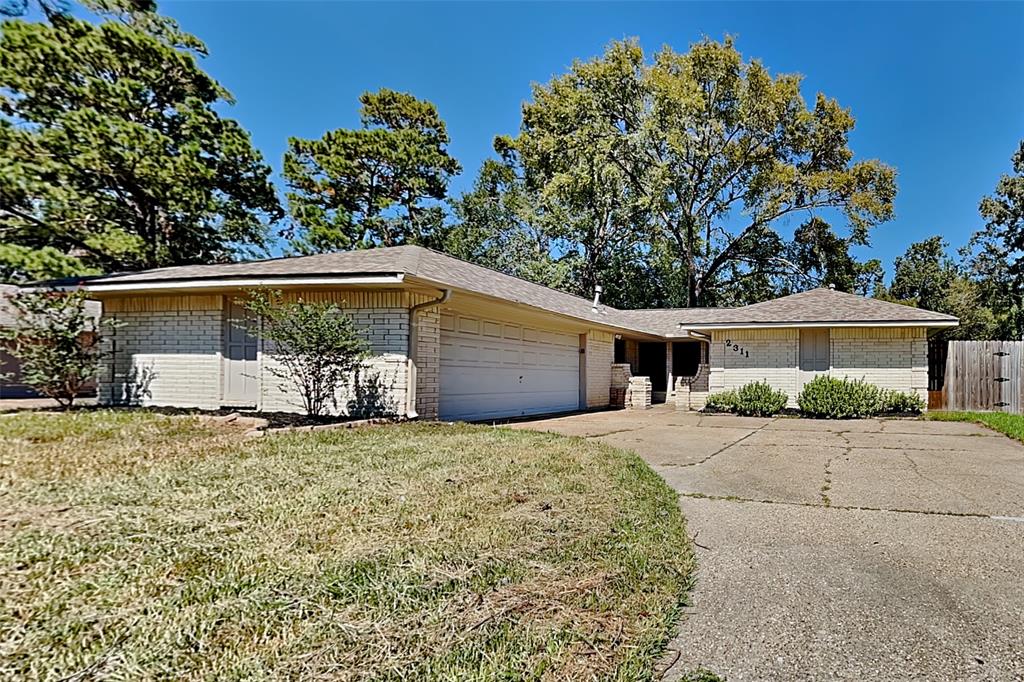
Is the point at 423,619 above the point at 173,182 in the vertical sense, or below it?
below

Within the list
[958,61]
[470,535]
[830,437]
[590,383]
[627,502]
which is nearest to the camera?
[470,535]

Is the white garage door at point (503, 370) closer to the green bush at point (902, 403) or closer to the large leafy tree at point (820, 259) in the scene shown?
the green bush at point (902, 403)

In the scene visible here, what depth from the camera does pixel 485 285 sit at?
12.1 metres

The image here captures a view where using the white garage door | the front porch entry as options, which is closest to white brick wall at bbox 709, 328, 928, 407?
the front porch entry

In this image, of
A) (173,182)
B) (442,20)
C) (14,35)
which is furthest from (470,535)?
(14,35)

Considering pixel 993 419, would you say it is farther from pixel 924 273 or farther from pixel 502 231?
pixel 924 273

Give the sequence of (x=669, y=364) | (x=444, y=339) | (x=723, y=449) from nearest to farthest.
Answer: (x=723, y=449)
(x=444, y=339)
(x=669, y=364)

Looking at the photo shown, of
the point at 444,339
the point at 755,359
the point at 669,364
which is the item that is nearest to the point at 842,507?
the point at 444,339

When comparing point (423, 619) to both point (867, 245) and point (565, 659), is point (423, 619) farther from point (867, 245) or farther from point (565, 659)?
point (867, 245)

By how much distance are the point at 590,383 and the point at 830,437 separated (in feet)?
24.7

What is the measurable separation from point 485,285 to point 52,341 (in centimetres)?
767

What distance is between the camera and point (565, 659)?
227cm

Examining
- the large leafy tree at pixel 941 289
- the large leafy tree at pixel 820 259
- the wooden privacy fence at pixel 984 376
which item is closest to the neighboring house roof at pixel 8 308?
the wooden privacy fence at pixel 984 376

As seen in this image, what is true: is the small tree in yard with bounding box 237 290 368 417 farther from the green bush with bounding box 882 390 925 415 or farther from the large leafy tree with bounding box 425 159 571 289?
the large leafy tree with bounding box 425 159 571 289
